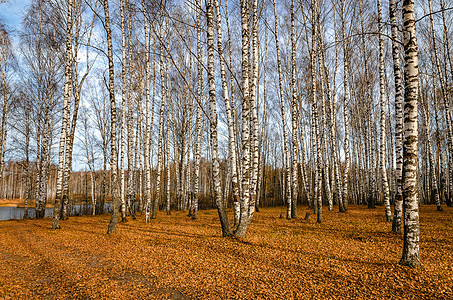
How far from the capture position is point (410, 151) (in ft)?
14.3

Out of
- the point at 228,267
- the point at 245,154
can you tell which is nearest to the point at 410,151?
the point at 245,154

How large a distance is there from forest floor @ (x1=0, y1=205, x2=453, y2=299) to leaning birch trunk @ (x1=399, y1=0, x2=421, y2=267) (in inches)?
14.9

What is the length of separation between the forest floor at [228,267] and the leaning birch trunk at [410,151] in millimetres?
377

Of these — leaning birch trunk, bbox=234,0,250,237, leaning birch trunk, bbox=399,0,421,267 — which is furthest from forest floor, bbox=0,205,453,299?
leaning birch trunk, bbox=234,0,250,237

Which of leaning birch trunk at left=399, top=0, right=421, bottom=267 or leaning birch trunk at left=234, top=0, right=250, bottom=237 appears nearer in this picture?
leaning birch trunk at left=399, top=0, right=421, bottom=267

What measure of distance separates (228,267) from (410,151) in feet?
13.8

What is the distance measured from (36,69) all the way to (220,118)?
1388cm

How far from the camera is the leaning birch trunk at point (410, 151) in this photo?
4312mm

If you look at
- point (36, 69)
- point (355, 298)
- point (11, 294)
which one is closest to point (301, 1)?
point (355, 298)

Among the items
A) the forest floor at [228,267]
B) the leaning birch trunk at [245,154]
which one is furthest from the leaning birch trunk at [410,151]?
the leaning birch trunk at [245,154]

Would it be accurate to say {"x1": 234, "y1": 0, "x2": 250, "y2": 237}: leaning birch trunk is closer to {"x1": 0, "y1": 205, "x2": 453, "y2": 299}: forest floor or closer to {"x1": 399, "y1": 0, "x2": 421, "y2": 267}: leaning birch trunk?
{"x1": 0, "y1": 205, "x2": 453, "y2": 299}: forest floor

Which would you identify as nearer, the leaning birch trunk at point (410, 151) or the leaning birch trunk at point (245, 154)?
the leaning birch trunk at point (410, 151)

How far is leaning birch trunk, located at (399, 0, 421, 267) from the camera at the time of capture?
431 centimetres

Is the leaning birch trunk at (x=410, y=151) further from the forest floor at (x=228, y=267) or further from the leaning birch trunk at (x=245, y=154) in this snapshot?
the leaning birch trunk at (x=245, y=154)
